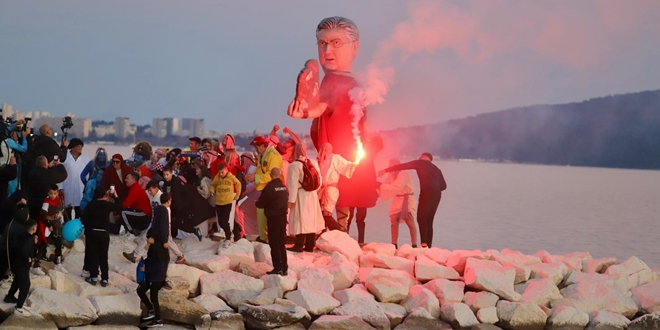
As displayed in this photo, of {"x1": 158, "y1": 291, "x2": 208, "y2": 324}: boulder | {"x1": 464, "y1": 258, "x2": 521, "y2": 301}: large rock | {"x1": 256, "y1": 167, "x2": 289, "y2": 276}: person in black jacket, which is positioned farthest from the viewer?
{"x1": 464, "y1": 258, "x2": 521, "y2": 301}: large rock

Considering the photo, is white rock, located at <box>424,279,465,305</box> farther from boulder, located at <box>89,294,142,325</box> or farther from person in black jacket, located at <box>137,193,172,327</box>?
boulder, located at <box>89,294,142,325</box>

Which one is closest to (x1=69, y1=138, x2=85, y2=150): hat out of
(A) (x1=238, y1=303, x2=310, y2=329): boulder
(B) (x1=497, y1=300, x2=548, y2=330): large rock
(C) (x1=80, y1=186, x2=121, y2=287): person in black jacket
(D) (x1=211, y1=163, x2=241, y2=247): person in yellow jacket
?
(D) (x1=211, y1=163, x2=241, y2=247): person in yellow jacket

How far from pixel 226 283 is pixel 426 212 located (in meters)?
3.75

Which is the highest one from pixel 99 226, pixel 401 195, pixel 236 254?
pixel 401 195

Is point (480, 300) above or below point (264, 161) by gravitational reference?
below

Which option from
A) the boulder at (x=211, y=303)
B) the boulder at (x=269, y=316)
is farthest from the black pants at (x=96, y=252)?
the boulder at (x=269, y=316)

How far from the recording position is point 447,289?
37.5ft

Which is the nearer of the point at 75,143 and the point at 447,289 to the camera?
the point at 447,289

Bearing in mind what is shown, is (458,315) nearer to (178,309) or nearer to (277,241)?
(277,241)

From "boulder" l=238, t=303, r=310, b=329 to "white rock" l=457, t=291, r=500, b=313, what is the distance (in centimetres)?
222

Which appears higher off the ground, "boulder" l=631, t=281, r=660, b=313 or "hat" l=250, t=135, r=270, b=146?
"hat" l=250, t=135, r=270, b=146

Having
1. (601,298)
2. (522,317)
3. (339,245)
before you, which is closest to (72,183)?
(339,245)

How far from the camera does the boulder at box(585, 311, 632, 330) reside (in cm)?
1101

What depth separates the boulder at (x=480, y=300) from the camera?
1123 cm
